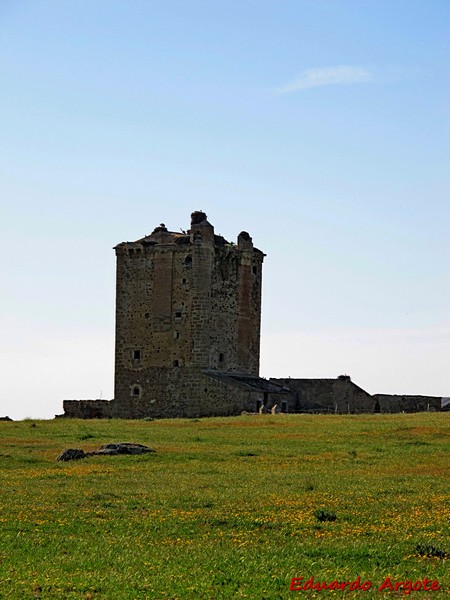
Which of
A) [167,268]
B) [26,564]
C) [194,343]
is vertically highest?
[167,268]

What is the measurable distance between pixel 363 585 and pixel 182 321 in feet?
191

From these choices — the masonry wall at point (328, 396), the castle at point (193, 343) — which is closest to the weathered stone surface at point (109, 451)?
the castle at point (193, 343)

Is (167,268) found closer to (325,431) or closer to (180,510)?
(325,431)

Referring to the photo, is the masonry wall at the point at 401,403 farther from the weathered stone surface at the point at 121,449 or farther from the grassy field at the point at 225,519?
the weathered stone surface at the point at 121,449

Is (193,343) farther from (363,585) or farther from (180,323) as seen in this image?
(363,585)

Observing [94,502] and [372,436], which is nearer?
[94,502]

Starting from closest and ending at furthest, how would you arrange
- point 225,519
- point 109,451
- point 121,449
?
point 225,519
point 109,451
point 121,449

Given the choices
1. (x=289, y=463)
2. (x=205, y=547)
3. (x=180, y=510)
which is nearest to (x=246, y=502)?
(x=180, y=510)

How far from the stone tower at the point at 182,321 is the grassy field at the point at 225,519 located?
28.7 m

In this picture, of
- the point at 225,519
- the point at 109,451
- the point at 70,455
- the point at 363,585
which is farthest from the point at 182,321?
the point at 363,585

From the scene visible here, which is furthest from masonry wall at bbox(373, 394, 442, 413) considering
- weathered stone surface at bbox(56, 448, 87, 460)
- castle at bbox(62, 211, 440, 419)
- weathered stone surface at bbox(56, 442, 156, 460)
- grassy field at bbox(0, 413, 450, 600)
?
weathered stone surface at bbox(56, 448, 87, 460)

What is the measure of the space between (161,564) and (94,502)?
8.50 metres

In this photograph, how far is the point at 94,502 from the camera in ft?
85.3

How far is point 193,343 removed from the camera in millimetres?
73250
